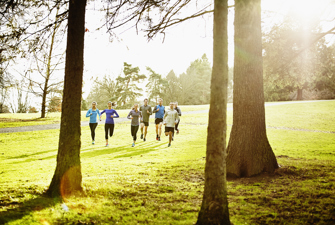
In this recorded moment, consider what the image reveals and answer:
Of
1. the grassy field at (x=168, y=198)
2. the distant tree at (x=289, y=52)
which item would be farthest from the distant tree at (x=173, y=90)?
the grassy field at (x=168, y=198)

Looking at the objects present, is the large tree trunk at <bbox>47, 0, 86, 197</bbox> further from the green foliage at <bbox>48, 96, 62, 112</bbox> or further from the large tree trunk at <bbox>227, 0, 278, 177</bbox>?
the green foliage at <bbox>48, 96, 62, 112</bbox>

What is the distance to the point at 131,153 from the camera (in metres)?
10.7

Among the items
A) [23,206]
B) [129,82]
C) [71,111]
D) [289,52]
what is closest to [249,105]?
[71,111]

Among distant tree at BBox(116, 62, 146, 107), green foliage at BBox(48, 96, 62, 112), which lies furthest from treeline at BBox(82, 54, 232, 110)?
green foliage at BBox(48, 96, 62, 112)

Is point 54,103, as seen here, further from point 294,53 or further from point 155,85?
point 155,85

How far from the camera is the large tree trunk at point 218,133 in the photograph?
3225 millimetres

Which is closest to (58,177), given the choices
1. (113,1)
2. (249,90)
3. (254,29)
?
(113,1)

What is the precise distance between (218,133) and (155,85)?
2285 inches

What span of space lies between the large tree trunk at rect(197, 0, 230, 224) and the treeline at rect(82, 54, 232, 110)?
44.7 metres

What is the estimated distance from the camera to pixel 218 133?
3227 millimetres

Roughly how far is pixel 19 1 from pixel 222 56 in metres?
4.36

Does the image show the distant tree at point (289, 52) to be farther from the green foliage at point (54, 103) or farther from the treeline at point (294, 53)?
the green foliage at point (54, 103)

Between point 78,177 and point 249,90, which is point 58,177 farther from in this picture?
point 249,90

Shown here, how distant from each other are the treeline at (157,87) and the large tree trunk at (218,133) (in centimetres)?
4470
